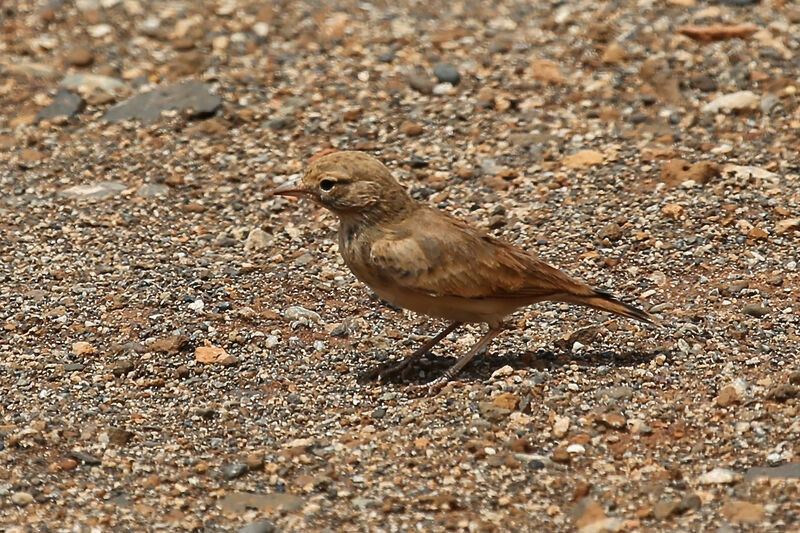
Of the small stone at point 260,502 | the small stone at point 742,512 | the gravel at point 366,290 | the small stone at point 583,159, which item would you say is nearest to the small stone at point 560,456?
the gravel at point 366,290

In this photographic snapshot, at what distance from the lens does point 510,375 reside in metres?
6.34

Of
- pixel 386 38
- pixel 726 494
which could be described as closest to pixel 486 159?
pixel 386 38

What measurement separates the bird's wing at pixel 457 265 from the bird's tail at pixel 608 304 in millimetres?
53

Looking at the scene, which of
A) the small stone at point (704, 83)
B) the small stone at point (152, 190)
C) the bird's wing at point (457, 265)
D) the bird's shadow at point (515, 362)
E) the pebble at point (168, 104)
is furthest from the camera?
the pebble at point (168, 104)

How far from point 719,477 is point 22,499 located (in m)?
2.94

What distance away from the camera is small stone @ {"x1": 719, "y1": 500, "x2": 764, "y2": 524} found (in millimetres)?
5047

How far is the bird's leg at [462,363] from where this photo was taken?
6363mm

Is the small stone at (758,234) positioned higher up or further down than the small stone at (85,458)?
higher up

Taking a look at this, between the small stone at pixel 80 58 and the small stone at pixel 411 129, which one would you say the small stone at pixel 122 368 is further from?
the small stone at pixel 80 58

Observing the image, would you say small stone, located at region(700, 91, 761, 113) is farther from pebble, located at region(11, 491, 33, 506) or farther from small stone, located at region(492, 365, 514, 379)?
pebble, located at region(11, 491, 33, 506)

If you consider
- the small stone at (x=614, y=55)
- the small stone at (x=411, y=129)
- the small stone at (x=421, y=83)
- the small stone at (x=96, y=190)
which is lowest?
the small stone at (x=96, y=190)

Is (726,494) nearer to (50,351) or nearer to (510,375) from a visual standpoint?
(510,375)

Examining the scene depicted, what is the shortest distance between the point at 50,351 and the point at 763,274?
12.9 feet

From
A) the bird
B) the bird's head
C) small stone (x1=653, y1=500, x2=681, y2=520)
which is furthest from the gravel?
the bird's head
